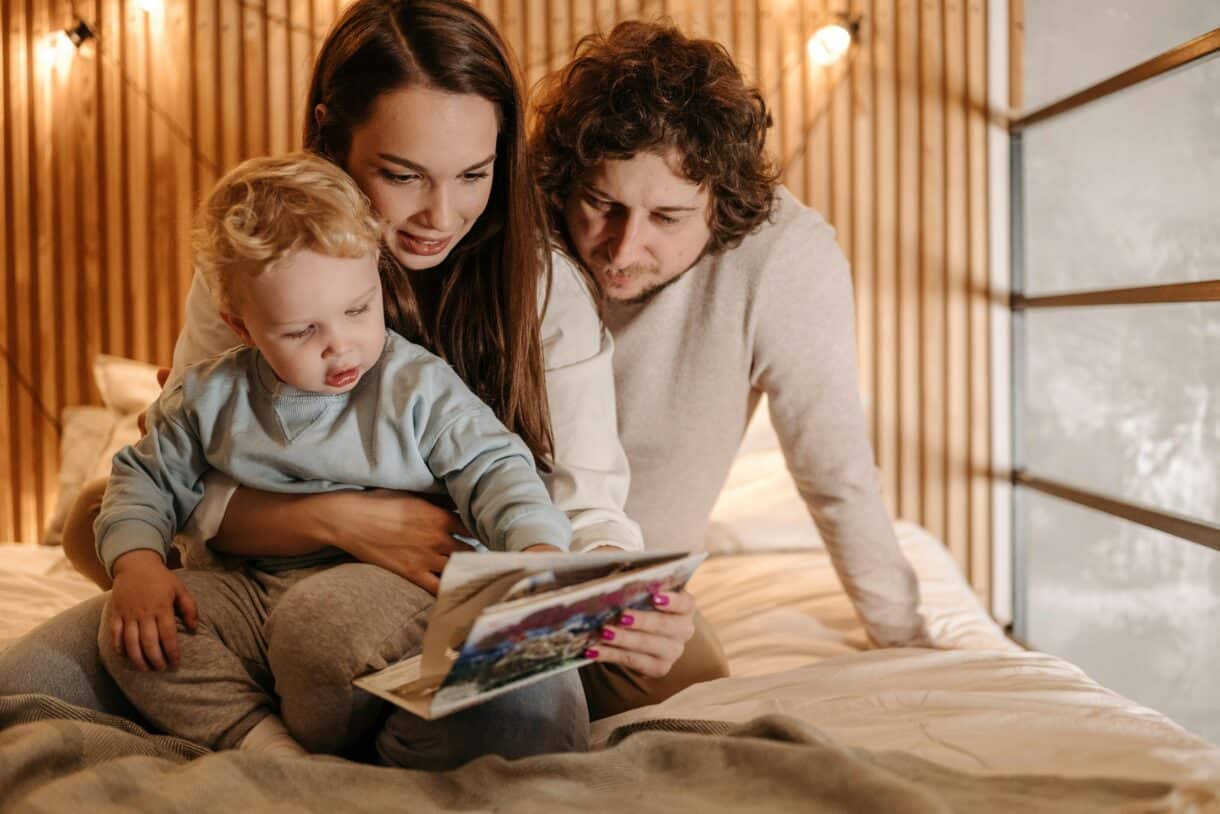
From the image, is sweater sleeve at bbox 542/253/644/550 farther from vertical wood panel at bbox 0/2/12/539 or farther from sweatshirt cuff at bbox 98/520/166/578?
vertical wood panel at bbox 0/2/12/539

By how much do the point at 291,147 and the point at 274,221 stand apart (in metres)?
2.38

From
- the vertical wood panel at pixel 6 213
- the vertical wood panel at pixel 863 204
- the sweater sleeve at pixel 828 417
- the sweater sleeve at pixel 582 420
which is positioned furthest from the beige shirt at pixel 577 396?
the vertical wood panel at pixel 6 213

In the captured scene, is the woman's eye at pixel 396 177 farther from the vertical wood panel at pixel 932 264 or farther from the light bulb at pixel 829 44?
the vertical wood panel at pixel 932 264

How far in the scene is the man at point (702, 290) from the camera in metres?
1.80

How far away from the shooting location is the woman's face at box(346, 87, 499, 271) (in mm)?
1434

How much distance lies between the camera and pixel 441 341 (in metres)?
1.58

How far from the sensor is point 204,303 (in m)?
1.59

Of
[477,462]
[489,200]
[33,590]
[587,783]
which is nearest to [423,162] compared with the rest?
[489,200]

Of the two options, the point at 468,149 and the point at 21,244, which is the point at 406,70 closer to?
the point at 468,149

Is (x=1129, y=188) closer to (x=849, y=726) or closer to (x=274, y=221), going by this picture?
(x=849, y=726)

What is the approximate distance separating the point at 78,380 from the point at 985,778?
124 inches

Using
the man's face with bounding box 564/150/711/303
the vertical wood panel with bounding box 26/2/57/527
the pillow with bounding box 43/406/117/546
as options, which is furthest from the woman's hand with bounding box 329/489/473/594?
the vertical wood panel with bounding box 26/2/57/527

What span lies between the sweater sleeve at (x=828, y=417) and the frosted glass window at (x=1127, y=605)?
0.94 m

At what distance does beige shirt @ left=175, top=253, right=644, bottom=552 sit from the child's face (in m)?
0.27
